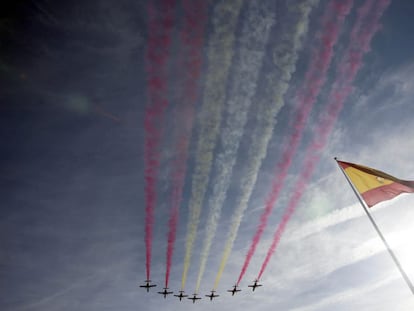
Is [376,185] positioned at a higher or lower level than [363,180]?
lower

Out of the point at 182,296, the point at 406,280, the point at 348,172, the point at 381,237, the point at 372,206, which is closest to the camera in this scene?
the point at 406,280

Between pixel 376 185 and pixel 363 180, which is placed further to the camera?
pixel 363 180

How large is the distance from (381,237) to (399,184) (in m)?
5.24

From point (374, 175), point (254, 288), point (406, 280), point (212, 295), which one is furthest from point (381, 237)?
point (212, 295)

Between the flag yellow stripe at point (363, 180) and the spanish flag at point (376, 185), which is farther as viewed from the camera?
the flag yellow stripe at point (363, 180)

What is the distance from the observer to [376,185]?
63.6ft

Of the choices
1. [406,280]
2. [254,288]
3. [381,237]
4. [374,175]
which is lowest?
[406,280]

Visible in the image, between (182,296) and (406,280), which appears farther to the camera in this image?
(182,296)

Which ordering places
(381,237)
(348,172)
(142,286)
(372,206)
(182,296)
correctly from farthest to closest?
(182,296), (142,286), (348,172), (372,206), (381,237)

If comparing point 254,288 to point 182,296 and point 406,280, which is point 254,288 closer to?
point 182,296

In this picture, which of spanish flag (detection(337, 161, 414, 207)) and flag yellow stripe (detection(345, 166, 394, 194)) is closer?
spanish flag (detection(337, 161, 414, 207))

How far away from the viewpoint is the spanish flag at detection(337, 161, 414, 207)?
19.1 m

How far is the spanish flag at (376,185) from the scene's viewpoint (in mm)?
19078

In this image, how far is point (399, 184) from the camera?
1927 centimetres
